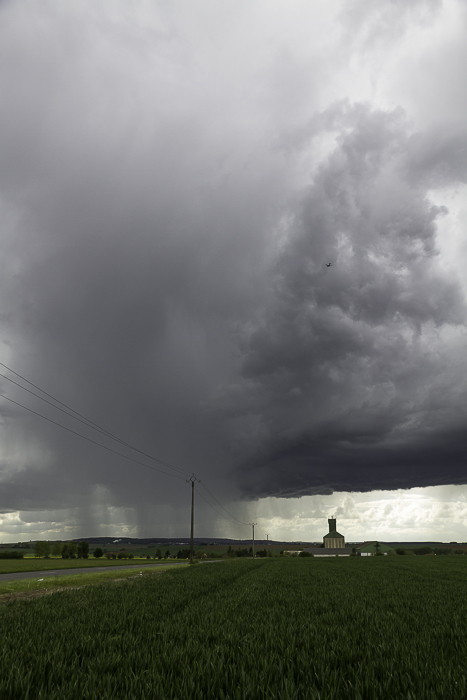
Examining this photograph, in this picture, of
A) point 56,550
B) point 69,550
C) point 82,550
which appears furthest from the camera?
point 56,550

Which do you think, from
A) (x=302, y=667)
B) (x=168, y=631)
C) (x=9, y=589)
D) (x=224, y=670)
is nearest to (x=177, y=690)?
(x=224, y=670)

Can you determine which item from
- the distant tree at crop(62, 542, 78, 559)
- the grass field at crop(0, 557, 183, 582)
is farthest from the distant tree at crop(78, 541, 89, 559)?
the grass field at crop(0, 557, 183, 582)

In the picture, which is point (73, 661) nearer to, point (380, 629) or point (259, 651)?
point (259, 651)

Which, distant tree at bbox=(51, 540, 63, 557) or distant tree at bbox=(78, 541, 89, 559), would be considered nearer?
distant tree at bbox=(78, 541, 89, 559)

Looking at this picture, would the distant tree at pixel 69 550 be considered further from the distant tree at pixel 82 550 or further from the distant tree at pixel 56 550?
the distant tree at pixel 56 550

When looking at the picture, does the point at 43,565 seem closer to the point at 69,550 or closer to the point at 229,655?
the point at 69,550

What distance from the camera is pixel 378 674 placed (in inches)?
256

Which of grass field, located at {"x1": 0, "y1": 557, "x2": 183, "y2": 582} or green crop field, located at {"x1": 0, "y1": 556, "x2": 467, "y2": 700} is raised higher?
green crop field, located at {"x1": 0, "y1": 556, "x2": 467, "y2": 700}

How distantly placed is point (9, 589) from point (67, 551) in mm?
136201

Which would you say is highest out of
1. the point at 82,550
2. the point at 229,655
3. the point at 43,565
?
the point at 229,655

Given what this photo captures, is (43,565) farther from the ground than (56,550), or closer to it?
farther from the ground

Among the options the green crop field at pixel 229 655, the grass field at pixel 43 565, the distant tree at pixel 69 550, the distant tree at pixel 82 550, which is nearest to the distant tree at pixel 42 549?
the distant tree at pixel 69 550

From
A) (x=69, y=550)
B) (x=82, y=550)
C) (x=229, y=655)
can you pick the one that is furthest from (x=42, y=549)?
(x=229, y=655)

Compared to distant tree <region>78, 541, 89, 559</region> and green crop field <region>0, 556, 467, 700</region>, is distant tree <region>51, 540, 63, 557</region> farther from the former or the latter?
green crop field <region>0, 556, 467, 700</region>
